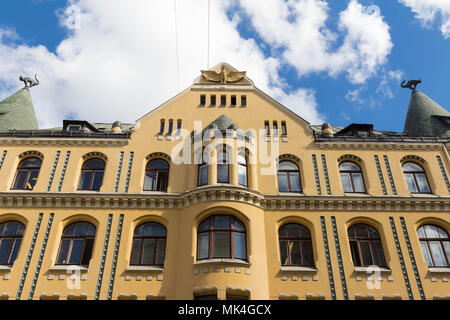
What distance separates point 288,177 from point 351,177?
3493 millimetres

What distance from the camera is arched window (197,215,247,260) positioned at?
723 inches

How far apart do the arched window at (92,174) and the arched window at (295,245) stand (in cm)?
980

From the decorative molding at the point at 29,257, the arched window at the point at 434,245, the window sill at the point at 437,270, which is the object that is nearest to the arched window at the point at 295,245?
the window sill at the point at 437,270

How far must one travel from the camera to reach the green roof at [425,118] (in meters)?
25.7

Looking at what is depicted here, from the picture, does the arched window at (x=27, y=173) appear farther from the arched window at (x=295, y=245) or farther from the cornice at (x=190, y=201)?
the arched window at (x=295, y=245)

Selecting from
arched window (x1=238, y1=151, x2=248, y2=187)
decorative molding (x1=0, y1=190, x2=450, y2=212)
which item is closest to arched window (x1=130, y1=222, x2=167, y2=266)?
decorative molding (x1=0, y1=190, x2=450, y2=212)

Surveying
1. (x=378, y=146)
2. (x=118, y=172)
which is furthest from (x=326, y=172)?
(x=118, y=172)

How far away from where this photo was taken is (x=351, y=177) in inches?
889

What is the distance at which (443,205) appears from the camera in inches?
827

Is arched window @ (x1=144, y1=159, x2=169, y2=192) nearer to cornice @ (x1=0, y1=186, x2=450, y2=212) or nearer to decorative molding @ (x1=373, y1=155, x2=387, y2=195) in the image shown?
cornice @ (x1=0, y1=186, x2=450, y2=212)

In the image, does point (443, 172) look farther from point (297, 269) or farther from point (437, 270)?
point (297, 269)
